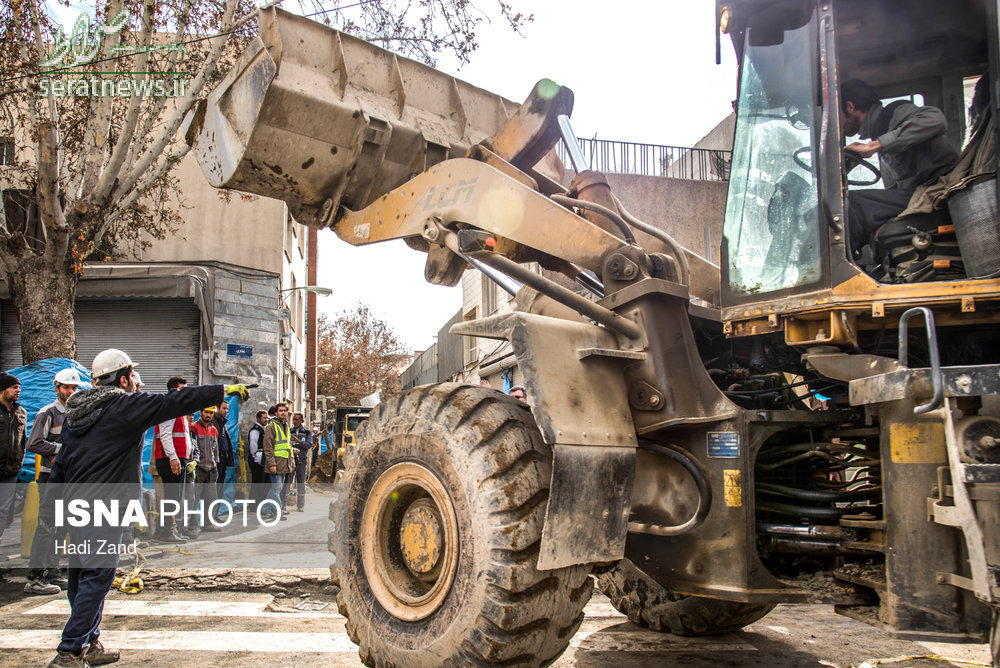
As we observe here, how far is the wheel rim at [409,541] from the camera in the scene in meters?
3.32

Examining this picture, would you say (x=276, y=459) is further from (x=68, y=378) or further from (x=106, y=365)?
(x=106, y=365)

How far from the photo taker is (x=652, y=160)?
16969 mm

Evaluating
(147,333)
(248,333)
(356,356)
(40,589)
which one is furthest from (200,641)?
(356,356)

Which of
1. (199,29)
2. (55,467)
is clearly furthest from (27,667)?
(199,29)

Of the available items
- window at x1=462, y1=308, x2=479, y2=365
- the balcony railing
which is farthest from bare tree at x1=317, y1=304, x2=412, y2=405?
the balcony railing

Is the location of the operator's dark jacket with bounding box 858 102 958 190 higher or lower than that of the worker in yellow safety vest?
higher

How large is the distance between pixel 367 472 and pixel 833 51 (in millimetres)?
2823

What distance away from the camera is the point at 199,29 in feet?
38.4

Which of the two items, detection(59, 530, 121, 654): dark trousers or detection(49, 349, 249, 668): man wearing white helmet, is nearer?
detection(59, 530, 121, 654): dark trousers

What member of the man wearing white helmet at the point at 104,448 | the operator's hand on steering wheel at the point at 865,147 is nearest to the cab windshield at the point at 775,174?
the operator's hand on steering wheel at the point at 865,147

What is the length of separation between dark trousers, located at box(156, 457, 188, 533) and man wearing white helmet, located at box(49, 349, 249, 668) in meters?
4.25

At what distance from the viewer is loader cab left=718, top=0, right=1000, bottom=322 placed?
3.09 meters

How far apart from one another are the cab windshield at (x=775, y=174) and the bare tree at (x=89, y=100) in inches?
331

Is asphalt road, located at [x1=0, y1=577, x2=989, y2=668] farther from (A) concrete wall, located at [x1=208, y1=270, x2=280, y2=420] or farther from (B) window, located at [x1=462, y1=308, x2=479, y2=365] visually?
(B) window, located at [x1=462, y1=308, x2=479, y2=365]
